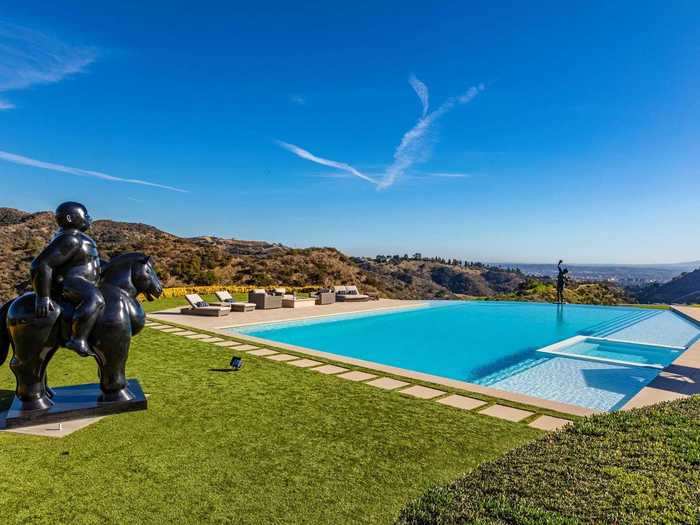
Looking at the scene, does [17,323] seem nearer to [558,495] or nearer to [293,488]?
[293,488]

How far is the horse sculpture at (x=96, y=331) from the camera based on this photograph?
389cm

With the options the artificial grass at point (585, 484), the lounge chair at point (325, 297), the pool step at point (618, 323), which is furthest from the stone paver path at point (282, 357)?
the pool step at point (618, 323)

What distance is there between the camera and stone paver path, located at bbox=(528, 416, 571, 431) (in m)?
4.39

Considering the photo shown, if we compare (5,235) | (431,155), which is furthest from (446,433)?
(5,235)

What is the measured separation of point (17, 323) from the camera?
12.6 ft

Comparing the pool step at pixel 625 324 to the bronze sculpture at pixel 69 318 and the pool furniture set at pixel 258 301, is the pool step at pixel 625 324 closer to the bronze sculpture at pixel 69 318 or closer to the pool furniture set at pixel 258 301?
the pool furniture set at pixel 258 301

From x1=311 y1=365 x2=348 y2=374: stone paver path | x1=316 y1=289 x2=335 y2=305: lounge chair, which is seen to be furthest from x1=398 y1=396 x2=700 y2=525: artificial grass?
x1=316 y1=289 x2=335 y2=305: lounge chair

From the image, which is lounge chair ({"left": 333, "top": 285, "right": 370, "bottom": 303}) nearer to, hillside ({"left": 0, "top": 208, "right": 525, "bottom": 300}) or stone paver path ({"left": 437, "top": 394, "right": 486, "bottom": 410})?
hillside ({"left": 0, "top": 208, "right": 525, "bottom": 300})

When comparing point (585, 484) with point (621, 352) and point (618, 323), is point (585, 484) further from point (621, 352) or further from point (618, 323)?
point (618, 323)

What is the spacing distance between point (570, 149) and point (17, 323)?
2467 cm

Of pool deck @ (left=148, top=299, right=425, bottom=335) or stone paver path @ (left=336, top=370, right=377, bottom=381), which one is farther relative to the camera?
pool deck @ (left=148, top=299, right=425, bottom=335)

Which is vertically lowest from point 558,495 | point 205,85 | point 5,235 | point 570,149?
point 558,495

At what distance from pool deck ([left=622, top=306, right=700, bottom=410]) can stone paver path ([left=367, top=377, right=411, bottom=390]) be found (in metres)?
3.00

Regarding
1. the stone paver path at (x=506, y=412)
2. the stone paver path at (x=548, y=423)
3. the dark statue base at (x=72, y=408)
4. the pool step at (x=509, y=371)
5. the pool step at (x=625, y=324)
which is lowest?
the pool step at (x=509, y=371)
